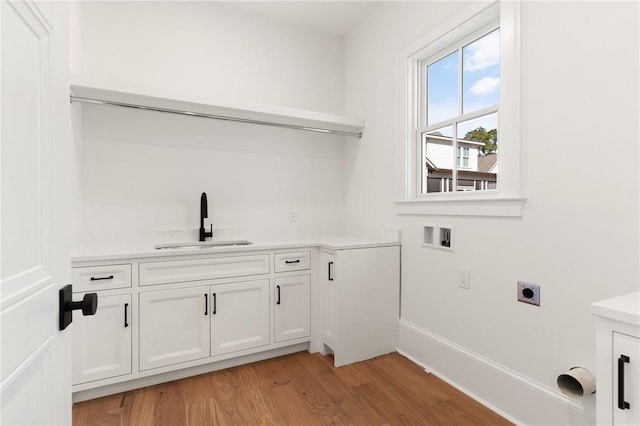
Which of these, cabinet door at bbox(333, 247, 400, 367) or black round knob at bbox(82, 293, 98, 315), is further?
cabinet door at bbox(333, 247, 400, 367)

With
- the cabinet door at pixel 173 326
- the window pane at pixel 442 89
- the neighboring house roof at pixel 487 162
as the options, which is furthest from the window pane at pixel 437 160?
the cabinet door at pixel 173 326

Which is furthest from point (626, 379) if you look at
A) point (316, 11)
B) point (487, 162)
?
point (316, 11)

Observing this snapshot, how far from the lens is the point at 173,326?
211cm

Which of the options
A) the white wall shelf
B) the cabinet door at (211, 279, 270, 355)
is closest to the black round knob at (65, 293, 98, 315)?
the cabinet door at (211, 279, 270, 355)

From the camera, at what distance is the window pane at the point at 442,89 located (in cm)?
228

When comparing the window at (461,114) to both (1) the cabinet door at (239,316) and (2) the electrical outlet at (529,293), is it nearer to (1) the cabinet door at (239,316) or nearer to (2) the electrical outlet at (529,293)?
(2) the electrical outlet at (529,293)

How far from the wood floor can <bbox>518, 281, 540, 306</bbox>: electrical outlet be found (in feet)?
2.16

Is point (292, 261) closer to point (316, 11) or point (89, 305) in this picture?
point (89, 305)

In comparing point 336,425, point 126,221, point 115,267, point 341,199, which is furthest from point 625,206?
point 126,221

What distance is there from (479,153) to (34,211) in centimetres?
218

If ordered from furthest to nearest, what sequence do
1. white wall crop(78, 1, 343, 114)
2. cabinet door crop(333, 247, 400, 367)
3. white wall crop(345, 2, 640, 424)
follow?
white wall crop(78, 1, 343, 114) < cabinet door crop(333, 247, 400, 367) < white wall crop(345, 2, 640, 424)

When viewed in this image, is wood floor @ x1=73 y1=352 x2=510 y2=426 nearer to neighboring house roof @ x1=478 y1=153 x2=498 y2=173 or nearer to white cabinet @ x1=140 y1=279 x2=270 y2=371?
white cabinet @ x1=140 y1=279 x2=270 y2=371

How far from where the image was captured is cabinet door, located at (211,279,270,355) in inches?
87.2

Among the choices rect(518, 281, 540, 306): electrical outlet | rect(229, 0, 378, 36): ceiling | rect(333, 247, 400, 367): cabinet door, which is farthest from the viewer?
rect(229, 0, 378, 36): ceiling
